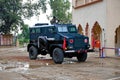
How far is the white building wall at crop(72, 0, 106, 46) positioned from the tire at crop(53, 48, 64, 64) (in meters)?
6.92

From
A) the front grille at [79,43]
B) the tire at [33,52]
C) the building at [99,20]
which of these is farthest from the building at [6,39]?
the front grille at [79,43]

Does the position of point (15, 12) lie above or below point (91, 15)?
above

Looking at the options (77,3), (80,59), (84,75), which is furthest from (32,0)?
(84,75)

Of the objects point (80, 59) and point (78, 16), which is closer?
point (80, 59)

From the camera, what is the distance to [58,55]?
2020 centimetres

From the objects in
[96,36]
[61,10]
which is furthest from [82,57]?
[61,10]

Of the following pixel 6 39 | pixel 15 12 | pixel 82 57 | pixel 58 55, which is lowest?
pixel 82 57

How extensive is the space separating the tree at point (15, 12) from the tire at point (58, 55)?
34623 mm

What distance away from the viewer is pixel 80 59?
72.0ft

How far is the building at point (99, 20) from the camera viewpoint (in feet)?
85.0

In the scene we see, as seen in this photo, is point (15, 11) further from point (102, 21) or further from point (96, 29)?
point (102, 21)

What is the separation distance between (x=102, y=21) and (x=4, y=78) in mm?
14569

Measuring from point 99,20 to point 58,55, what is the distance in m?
8.20

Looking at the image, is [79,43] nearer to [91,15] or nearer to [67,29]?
[67,29]
